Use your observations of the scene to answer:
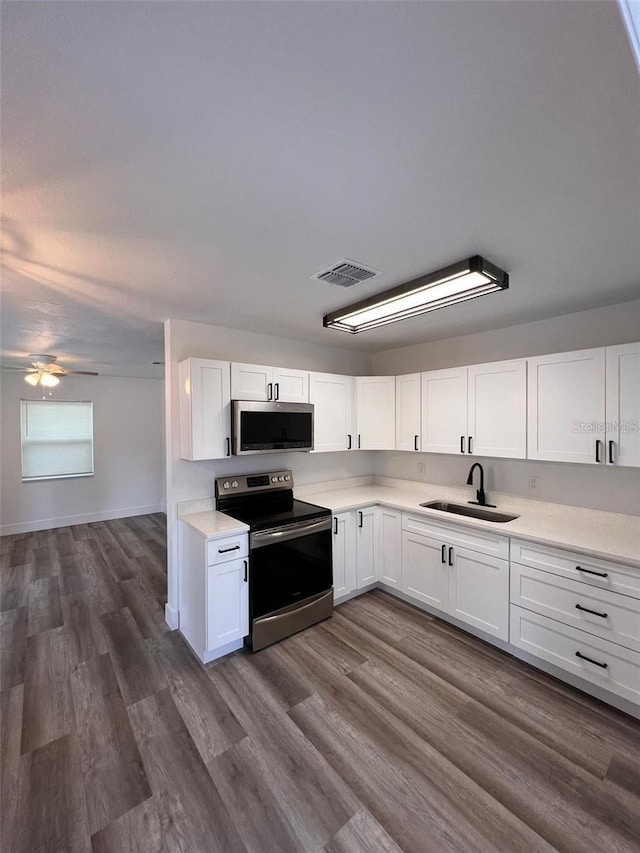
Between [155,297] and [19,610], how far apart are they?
3.14m

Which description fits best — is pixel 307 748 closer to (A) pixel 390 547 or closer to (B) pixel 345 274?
(A) pixel 390 547

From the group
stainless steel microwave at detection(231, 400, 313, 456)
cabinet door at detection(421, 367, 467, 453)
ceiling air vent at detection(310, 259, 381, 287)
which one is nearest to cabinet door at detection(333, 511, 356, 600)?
stainless steel microwave at detection(231, 400, 313, 456)

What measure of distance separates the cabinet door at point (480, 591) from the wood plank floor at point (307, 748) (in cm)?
19

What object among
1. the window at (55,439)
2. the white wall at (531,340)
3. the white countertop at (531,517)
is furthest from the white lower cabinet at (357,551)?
the window at (55,439)

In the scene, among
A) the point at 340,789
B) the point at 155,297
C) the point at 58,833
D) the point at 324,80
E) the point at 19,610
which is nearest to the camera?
the point at 324,80

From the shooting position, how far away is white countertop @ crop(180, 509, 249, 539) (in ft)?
7.97

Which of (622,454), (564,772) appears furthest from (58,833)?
(622,454)

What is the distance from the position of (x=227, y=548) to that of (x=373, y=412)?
205cm

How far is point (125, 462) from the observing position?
6.25 m

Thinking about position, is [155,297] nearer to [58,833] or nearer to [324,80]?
[324,80]

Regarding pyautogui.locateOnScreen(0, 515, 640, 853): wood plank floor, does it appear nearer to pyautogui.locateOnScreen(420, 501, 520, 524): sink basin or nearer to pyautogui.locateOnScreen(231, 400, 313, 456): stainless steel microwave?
pyautogui.locateOnScreen(420, 501, 520, 524): sink basin

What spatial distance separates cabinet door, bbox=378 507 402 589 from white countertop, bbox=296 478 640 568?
0.12m

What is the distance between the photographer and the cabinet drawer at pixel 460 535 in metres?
2.54

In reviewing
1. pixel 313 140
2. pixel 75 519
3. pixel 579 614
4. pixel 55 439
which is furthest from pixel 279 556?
pixel 55 439
